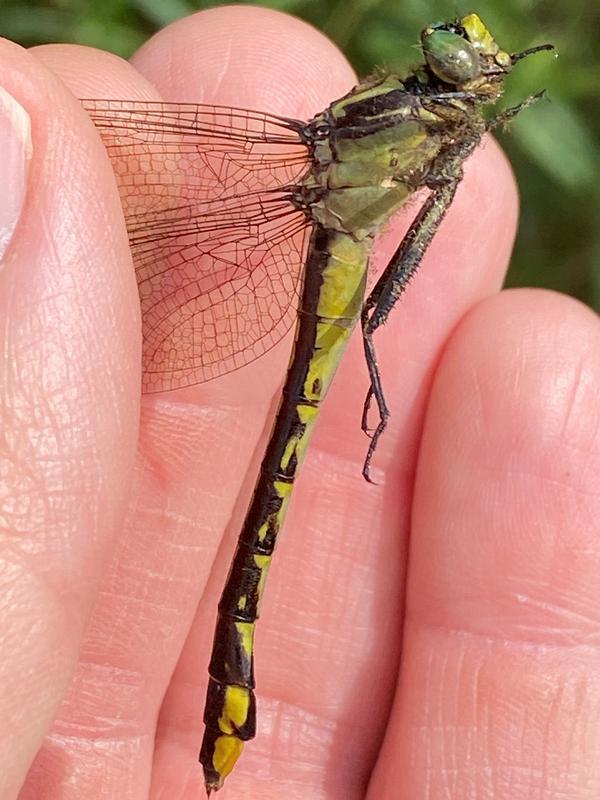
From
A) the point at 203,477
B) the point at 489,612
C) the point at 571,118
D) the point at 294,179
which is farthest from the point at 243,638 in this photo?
the point at 571,118

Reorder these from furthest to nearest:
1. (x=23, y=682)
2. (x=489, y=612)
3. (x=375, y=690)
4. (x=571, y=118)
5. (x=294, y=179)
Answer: (x=571, y=118), (x=375, y=690), (x=489, y=612), (x=294, y=179), (x=23, y=682)

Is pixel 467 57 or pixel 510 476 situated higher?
pixel 467 57

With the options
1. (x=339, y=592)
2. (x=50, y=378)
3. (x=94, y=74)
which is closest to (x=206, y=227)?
(x=94, y=74)

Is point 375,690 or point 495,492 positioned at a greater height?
point 495,492

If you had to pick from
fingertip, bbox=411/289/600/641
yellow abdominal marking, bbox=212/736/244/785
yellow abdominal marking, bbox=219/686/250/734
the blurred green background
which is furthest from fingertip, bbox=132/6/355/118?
yellow abdominal marking, bbox=212/736/244/785

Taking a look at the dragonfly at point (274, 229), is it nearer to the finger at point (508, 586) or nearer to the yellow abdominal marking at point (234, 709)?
the yellow abdominal marking at point (234, 709)

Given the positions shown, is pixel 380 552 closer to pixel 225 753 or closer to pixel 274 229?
pixel 225 753

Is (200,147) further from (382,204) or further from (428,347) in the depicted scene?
(428,347)

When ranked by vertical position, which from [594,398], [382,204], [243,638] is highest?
[382,204]
